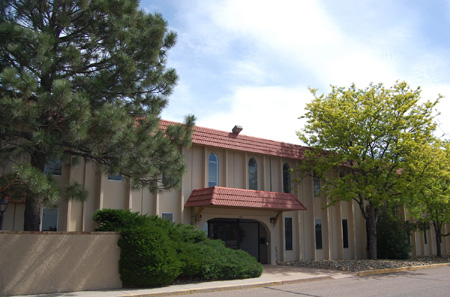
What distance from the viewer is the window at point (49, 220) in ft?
49.2

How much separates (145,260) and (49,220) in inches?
198

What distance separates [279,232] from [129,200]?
26.3ft

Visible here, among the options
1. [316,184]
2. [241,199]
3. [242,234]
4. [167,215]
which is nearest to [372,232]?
[316,184]

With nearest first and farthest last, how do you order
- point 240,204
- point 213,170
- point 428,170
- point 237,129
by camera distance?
1. point 240,204
2. point 428,170
3. point 213,170
4. point 237,129

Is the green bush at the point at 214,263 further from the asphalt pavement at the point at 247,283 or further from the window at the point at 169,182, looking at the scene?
the window at the point at 169,182

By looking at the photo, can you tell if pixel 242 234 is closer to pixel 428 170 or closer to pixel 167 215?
pixel 167 215

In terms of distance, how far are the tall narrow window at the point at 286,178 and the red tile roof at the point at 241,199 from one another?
201 cm

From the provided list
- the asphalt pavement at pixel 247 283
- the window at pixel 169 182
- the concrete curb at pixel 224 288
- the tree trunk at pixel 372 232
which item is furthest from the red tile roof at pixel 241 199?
the tree trunk at pixel 372 232

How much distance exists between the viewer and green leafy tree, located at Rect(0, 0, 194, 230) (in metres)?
10.2

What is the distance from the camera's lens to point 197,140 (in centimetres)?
1827

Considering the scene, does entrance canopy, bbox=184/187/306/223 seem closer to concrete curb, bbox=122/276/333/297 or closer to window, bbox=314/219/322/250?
window, bbox=314/219/322/250

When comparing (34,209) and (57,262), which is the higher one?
(34,209)

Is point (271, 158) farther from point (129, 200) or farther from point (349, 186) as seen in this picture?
point (129, 200)

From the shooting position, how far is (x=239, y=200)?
1778cm
